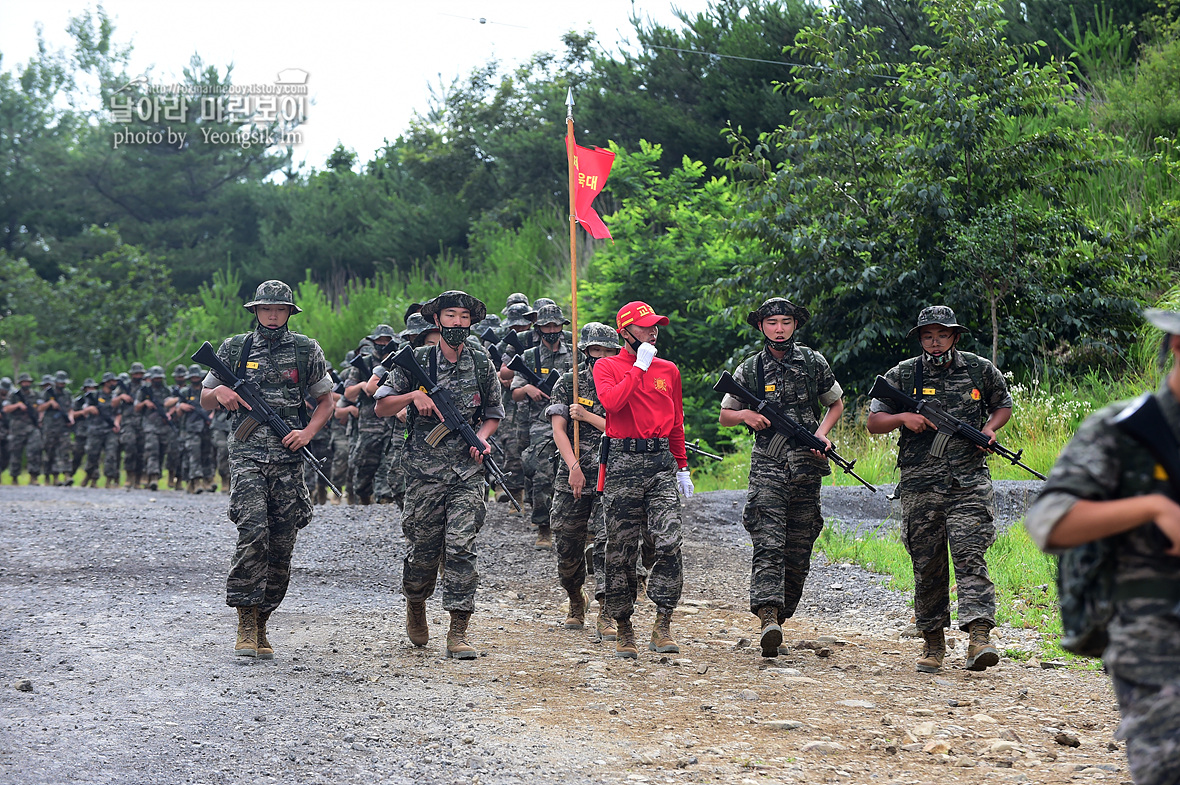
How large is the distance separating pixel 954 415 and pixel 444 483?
3.28 metres

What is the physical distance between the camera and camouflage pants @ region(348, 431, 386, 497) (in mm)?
14548

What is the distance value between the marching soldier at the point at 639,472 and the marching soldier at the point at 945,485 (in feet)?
4.47

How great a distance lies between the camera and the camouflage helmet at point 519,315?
44.3ft

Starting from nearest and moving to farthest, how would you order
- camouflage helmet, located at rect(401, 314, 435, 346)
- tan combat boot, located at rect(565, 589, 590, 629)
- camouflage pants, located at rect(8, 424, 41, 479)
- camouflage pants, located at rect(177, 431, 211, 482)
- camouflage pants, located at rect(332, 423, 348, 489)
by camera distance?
tan combat boot, located at rect(565, 589, 590, 629)
camouflage helmet, located at rect(401, 314, 435, 346)
camouflage pants, located at rect(332, 423, 348, 489)
camouflage pants, located at rect(177, 431, 211, 482)
camouflage pants, located at rect(8, 424, 41, 479)

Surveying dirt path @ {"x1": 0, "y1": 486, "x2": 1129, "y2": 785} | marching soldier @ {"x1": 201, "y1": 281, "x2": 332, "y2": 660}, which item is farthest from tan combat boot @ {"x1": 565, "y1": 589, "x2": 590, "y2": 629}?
marching soldier @ {"x1": 201, "y1": 281, "x2": 332, "y2": 660}

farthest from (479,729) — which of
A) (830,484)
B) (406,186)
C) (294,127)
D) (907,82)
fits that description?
(294,127)

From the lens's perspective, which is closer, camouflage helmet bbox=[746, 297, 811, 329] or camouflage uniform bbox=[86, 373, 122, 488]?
camouflage helmet bbox=[746, 297, 811, 329]

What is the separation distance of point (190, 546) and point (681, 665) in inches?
265

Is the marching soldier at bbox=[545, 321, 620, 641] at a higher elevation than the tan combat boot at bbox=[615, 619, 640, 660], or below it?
higher

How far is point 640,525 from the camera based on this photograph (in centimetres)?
749

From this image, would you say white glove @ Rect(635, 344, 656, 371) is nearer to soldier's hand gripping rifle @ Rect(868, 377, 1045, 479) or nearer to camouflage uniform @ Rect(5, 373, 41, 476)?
soldier's hand gripping rifle @ Rect(868, 377, 1045, 479)

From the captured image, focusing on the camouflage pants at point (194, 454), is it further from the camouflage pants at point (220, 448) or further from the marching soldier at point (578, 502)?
the marching soldier at point (578, 502)

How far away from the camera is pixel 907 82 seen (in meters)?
16.1

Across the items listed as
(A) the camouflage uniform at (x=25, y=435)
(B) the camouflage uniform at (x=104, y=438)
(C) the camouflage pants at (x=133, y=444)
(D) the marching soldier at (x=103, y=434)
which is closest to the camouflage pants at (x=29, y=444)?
(A) the camouflage uniform at (x=25, y=435)
